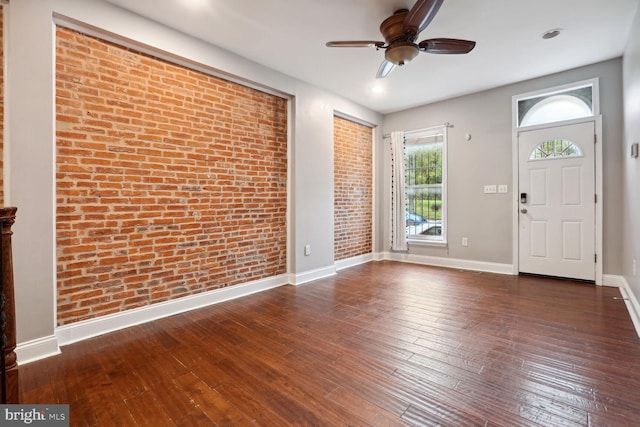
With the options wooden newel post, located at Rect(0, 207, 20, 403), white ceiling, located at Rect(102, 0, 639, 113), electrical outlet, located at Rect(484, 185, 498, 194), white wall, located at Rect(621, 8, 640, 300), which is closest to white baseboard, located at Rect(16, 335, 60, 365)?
wooden newel post, located at Rect(0, 207, 20, 403)

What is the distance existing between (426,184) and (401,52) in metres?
2.97

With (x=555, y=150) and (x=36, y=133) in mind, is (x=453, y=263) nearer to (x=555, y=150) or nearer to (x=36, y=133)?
(x=555, y=150)

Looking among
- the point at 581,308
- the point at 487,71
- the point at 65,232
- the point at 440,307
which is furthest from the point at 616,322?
the point at 65,232

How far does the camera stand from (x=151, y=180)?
271 cm

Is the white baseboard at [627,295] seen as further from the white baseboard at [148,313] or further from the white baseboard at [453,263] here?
the white baseboard at [148,313]

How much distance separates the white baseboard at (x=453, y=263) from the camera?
14.4ft

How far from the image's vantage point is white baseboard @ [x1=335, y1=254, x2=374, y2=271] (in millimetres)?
4787

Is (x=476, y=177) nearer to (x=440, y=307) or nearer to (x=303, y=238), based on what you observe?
(x=440, y=307)

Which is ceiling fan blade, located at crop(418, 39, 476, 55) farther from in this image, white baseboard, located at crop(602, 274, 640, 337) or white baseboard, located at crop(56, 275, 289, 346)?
white baseboard, located at crop(56, 275, 289, 346)

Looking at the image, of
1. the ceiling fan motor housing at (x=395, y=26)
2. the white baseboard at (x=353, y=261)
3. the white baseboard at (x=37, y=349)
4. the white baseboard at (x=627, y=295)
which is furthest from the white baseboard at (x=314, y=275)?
the white baseboard at (x=627, y=295)

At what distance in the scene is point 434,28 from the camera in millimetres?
2811

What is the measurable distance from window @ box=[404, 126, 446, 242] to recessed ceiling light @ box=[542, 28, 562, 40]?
1955mm

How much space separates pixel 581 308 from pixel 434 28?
307cm

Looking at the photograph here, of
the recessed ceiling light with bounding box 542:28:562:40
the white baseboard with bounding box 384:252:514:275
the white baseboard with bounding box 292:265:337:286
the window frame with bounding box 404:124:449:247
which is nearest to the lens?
the recessed ceiling light with bounding box 542:28:562:40
